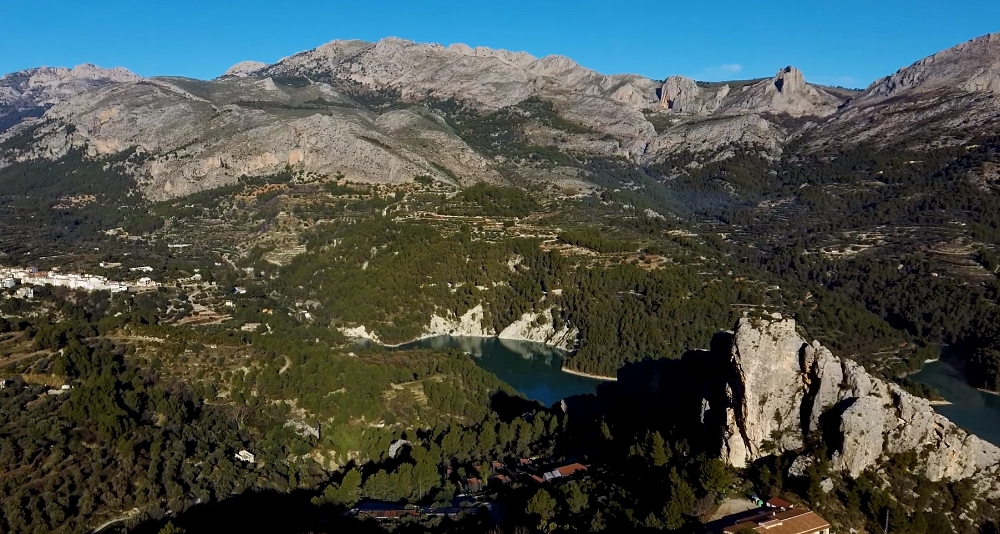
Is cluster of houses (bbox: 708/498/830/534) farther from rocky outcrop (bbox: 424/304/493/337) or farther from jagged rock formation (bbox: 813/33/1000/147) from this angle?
jagged rock formation (bbox: 813/33/1000/147)

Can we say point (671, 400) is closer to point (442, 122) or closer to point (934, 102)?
point (442, 122)

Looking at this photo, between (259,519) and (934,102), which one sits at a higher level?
(934,102)

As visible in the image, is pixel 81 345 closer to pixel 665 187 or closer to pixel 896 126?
pixel 665 187

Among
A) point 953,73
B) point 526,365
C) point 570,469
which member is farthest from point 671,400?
point 953,73

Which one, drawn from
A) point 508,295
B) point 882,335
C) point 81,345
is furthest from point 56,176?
point 882,335

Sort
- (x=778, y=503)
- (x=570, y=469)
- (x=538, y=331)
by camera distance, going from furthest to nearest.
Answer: (x=538, y=331)
(x=570, y=469)
(x=778, y=503)

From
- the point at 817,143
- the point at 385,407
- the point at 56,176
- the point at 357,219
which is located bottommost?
the point at 385,407
